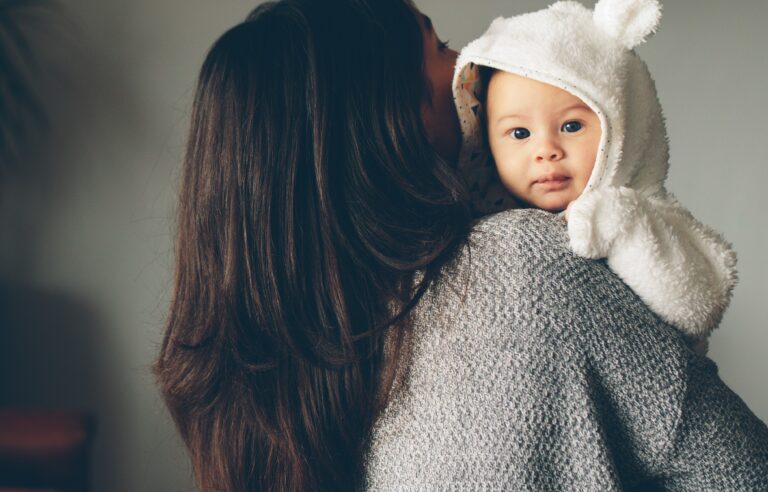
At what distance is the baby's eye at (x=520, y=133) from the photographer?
911 millimetres

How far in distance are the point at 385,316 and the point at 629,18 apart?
46cm

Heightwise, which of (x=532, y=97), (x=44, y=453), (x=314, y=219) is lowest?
(x=44, y=453)

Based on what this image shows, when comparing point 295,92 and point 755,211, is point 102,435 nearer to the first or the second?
point 295,92

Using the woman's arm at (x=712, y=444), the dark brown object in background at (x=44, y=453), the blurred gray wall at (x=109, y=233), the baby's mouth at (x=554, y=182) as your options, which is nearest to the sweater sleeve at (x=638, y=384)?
the woman's arm at (x=712, y=444)

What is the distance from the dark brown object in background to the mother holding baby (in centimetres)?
74

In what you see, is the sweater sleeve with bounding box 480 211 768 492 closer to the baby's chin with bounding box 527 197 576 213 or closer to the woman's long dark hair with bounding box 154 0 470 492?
the woman's long dark hair with bounding box 154 0 470 492

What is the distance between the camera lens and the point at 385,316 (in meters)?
0.76

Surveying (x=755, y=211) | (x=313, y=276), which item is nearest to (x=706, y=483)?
(x=313, y=276)

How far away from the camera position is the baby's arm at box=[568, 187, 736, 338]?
27.5 inches

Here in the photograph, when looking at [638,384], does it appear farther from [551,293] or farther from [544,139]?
[544,139]

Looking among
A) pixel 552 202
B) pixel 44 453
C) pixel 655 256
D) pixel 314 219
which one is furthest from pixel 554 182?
pixel 44 453

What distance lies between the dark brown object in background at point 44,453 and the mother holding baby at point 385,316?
74 centimetres

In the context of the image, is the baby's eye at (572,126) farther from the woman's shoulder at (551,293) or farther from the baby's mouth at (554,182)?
the woman's shoulder at (551,293)

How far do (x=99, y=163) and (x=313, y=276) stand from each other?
1.52m
